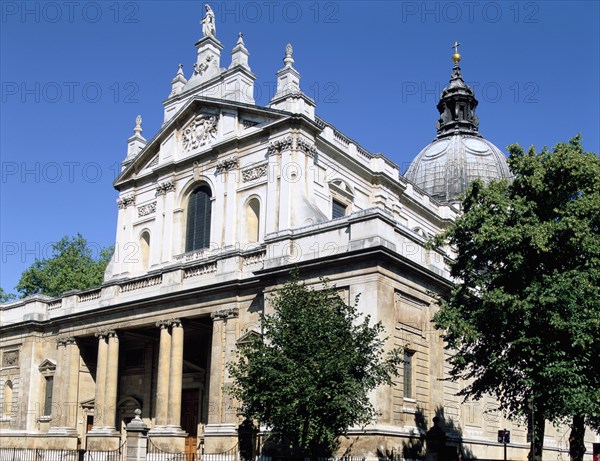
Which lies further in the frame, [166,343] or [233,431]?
[166,343]

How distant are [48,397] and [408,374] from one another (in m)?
20.9

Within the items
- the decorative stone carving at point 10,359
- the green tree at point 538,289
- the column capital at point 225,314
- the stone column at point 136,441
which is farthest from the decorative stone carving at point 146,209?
the green tree at point 538,289

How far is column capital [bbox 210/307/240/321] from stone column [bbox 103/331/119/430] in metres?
6.70

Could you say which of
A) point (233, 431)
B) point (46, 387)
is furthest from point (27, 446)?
point (233, 431)

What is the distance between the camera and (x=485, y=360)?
75.4 ft

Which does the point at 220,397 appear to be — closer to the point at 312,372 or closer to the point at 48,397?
the point at 312,372

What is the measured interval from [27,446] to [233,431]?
583 inches

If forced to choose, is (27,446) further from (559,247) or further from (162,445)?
(559,247)

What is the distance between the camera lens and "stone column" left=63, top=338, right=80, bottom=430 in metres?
35.1

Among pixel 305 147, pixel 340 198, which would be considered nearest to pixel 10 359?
pixel 340 198

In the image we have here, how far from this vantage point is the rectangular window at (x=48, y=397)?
37344 millimetres

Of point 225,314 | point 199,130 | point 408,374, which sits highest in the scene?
point 199,130

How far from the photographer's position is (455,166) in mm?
60344

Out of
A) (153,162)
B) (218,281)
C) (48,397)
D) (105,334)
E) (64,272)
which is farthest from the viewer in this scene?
(64,272)
